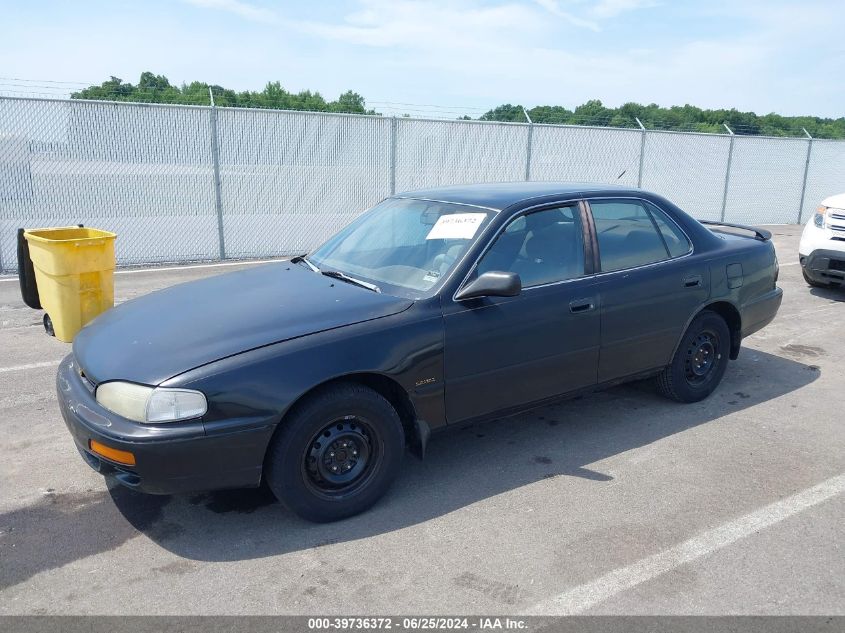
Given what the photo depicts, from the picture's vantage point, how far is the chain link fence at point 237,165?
9.80m

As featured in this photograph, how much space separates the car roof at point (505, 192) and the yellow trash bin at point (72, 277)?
8.76 feet

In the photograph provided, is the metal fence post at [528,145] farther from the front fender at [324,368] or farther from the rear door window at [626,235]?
the front fender at [324,368]

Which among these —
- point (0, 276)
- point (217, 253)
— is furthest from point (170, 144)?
point (0, 276)

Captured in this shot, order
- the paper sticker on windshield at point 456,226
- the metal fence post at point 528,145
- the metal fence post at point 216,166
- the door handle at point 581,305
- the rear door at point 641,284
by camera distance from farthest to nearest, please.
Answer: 1. the metal fence post at point 528,145
2. the metal fence post at point 216,166
3. the rear door at point 641,284
4. the door handle at point 581,305
5. the paper sticker on windshield at point 456,226

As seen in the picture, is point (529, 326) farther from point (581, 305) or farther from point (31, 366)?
point (31, 366)

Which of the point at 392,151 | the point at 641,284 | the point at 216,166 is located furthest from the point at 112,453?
the point at 392,151

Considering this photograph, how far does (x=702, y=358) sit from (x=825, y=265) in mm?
4492

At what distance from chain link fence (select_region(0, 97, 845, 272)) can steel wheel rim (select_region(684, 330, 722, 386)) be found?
820 cm

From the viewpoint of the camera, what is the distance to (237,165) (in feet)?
37.1

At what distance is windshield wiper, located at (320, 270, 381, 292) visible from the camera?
383 cm

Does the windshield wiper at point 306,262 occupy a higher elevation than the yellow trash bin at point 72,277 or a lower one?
higher

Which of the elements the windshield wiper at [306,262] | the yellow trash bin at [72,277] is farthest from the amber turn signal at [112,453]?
the yellow trash bin at [72,277]

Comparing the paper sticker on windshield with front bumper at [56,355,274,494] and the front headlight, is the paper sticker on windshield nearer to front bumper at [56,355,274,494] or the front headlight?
front bumper at [56,355,274,494]

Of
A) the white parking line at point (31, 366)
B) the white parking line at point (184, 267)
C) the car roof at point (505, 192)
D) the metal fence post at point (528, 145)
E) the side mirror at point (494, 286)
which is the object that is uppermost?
the metal fence post at point (528, 145)
